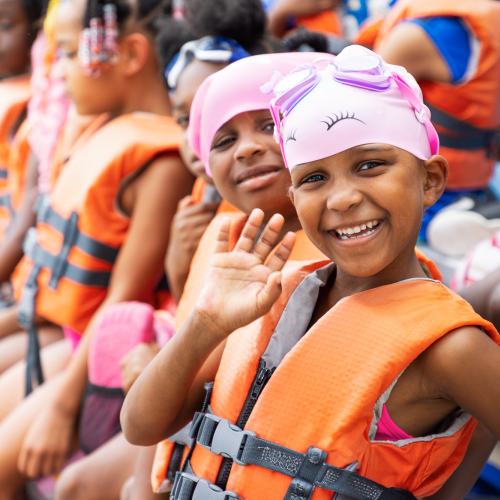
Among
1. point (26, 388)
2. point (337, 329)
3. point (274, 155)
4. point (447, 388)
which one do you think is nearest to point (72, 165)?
point (26, 388)

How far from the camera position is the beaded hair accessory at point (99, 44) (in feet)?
7.00

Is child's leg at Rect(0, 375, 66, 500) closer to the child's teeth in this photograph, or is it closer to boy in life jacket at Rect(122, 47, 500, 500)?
boy in life jacket at Rect(122, 47, 500, 500)

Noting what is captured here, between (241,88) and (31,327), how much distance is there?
53.9 inches

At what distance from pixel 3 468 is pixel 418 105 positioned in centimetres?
165

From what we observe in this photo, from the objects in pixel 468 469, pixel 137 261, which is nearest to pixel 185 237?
pixel 137 261

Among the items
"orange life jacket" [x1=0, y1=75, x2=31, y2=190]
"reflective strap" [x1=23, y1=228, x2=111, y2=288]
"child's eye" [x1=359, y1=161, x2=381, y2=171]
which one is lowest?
"orange life jacket" [x1=0, y1=75, x2=31, y2=190]

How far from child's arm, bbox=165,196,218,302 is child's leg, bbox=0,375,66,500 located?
21.6 inches

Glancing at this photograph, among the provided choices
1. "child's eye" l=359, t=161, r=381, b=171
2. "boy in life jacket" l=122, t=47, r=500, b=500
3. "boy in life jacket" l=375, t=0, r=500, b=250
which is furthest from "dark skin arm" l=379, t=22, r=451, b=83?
"child's eye" l=359, t=161, r=381, b=171

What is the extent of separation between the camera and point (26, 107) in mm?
3309

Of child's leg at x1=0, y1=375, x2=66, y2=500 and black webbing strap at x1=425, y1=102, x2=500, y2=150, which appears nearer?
child's leg at x1=0, y1=375, x2=66, y2=500

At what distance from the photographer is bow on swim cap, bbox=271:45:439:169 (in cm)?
96

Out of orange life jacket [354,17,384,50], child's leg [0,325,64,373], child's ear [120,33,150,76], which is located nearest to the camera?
child's ear [120,33,150,76]

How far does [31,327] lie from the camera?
2.23 meters

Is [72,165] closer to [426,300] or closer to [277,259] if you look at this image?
[277,259]
